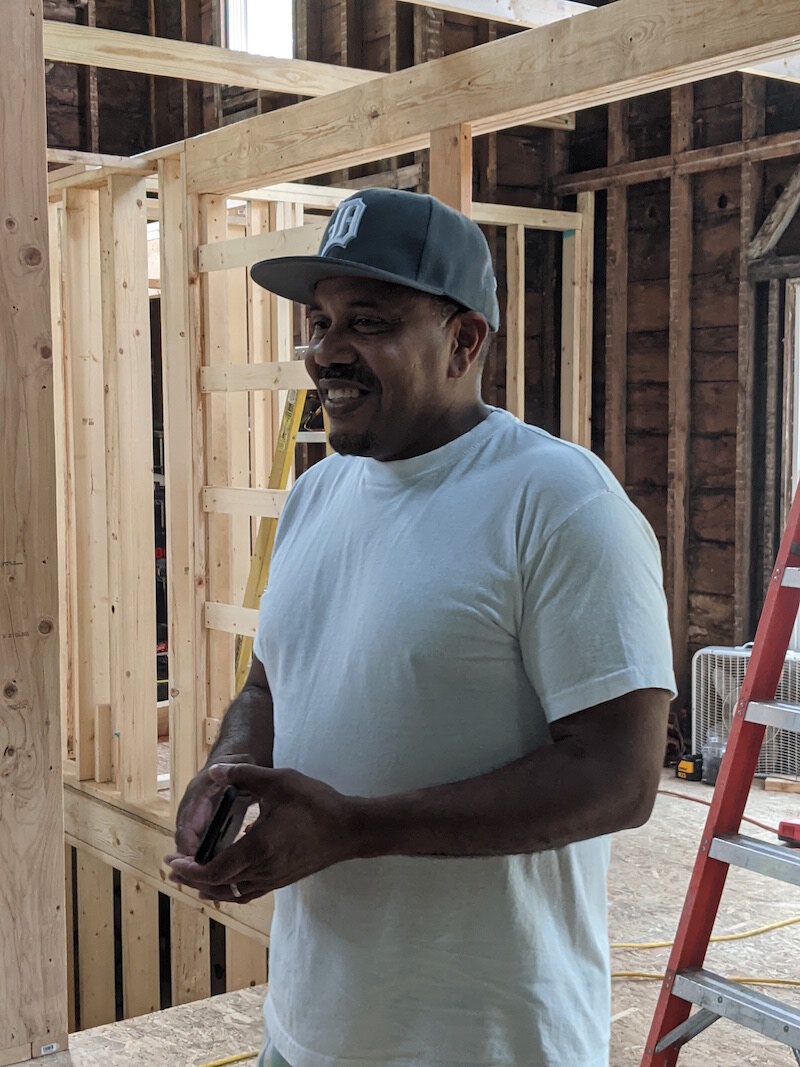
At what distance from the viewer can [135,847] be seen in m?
4.75

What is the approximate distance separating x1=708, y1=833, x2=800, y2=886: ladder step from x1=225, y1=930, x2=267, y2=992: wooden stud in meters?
2.22

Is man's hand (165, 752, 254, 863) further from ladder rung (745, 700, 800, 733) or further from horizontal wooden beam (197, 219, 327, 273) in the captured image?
horizontal wooden beam (197, 219, 327, 273)

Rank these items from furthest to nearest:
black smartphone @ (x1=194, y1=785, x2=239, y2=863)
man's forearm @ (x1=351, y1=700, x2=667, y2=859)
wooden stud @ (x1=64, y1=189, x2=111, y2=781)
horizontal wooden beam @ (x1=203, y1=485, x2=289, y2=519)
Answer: wooden stud @ (x1=64, y1=189, x2=111, y2=781) → horizontal wooden beam @ (x1=203, y1=485, x2=289, y2=519) → black smartphone @ (x1=194, y1=785, x2=239, y2=863) → man's forearm @ (x1=351, y1=700, x2=667, y2=859)

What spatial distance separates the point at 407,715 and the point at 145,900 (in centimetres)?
395

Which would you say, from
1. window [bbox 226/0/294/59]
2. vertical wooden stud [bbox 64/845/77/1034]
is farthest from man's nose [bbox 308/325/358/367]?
window [bbox 226/0/294/59]

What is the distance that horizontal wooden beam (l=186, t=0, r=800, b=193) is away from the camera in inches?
106

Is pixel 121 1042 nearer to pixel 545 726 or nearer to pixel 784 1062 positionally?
pixel 784 1062

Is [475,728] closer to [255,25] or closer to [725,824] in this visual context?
[725,824]

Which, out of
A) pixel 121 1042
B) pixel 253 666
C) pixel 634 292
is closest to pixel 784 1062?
pixel 121 1042

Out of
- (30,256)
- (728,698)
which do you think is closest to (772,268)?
(728,698)

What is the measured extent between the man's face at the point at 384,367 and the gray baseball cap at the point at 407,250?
0.03 metres

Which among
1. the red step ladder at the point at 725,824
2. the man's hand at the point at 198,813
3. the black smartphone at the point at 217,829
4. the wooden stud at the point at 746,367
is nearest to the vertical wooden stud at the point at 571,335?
the wooden stud at the point at 746,367

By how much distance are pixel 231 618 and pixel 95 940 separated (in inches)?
65.6

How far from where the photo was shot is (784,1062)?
3.06m
